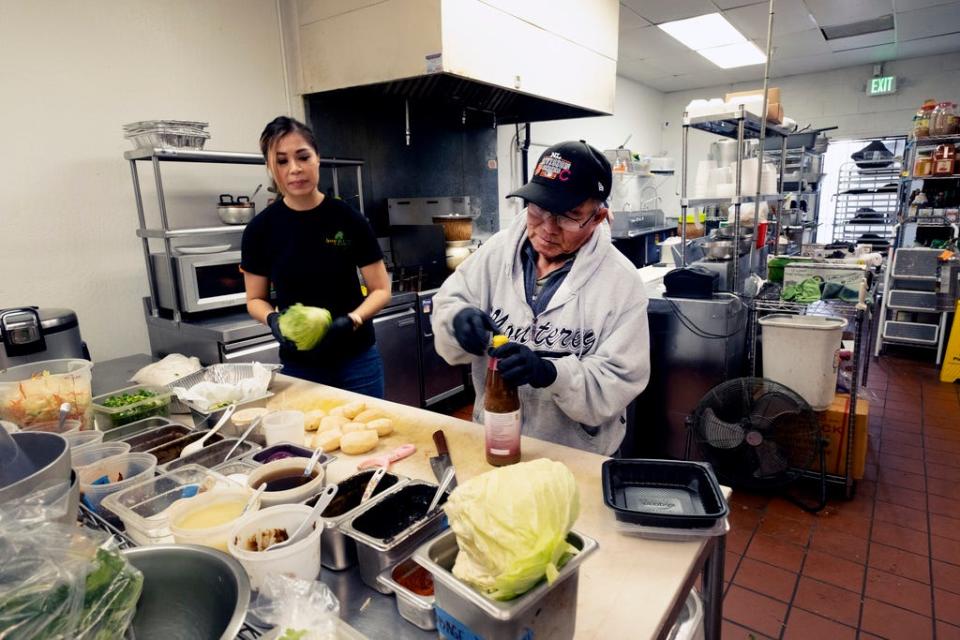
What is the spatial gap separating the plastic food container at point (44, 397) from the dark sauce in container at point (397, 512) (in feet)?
3.22

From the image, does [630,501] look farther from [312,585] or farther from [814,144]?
[814,144]

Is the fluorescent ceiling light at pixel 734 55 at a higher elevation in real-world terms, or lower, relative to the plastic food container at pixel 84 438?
higher

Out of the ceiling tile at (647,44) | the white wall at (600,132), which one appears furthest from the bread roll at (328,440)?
the ceiling tile at (647,44)

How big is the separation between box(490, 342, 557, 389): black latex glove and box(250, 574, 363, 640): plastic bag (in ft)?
2.06

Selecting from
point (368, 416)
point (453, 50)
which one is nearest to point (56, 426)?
point (368, 416)

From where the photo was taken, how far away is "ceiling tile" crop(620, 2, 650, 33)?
5.42 meters

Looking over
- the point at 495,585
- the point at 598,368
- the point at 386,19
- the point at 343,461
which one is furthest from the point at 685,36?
the point at 495,585

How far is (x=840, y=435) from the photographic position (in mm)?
2969

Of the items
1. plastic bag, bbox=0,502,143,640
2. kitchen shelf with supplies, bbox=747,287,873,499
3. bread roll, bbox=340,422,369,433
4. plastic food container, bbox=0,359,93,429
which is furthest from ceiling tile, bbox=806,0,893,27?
plastic bag, bbox=0,502,143,640

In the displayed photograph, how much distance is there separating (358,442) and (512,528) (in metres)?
0.83

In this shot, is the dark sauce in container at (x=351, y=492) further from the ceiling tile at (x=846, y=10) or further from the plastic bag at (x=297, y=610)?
the ceiling tile at (x=846, y=10)

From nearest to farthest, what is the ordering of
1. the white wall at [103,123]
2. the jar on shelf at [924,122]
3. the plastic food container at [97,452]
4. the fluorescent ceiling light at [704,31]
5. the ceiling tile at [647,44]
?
the plastic food container at [97,452] < the white wall at [103,123] < the jar on shelf at [924,122] < the fluorescent ceiling light at [704,31] < the ceiling tile at [647,44]

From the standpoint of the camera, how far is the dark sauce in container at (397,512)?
0.99 meters

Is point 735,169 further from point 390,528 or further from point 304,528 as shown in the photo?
point 304,528
